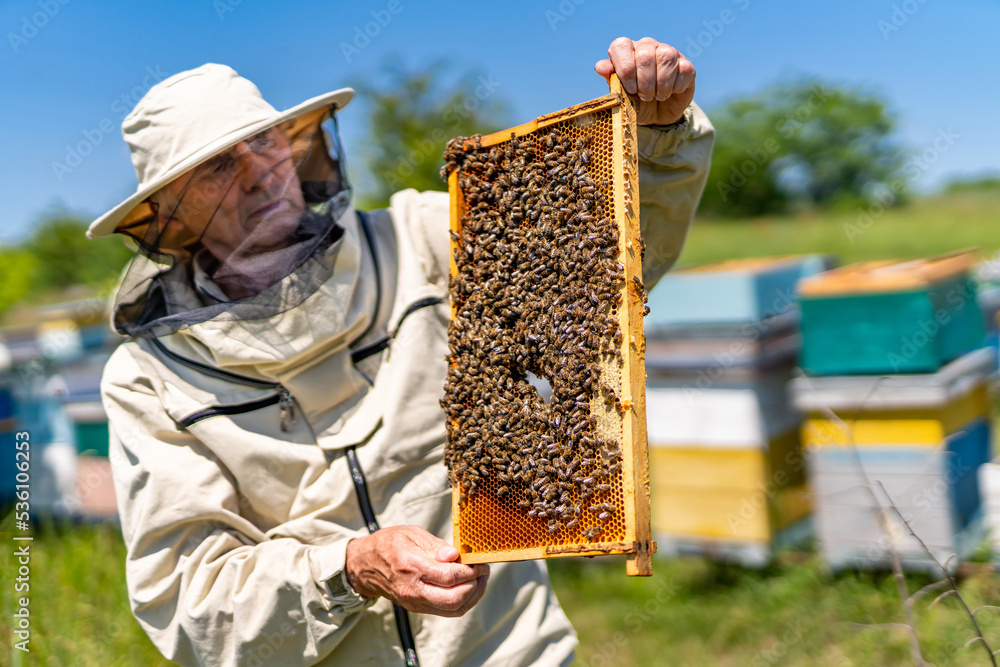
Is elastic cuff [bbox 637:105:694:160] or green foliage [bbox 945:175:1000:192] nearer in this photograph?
elastic cuff [bbox 637:105:694:160]

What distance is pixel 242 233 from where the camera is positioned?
8.39ft

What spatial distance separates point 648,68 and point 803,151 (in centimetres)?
3056

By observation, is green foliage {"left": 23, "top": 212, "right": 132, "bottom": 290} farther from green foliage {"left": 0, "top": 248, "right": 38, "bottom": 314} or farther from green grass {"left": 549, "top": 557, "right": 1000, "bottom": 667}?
green grass {"left": 549, "top": 557, "right": 1000, "bottom": 667}

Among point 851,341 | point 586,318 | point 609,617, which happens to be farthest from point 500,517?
point 609,617

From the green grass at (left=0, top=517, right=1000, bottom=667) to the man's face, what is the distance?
2.47 metres

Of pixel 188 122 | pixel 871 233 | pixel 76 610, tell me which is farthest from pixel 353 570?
pixel 871 233

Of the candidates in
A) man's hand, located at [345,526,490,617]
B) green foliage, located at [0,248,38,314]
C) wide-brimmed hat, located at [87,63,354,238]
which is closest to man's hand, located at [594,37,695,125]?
wide-brimmed hat, located at [87,63,354,238]

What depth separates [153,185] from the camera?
237cm

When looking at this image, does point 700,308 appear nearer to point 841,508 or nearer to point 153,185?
point 841,508

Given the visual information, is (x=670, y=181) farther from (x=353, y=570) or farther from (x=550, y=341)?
(x=353, y=570)

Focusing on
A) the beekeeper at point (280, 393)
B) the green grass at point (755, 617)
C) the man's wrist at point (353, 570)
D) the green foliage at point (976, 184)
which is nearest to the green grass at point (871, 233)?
the green foliage at point (976, 184)

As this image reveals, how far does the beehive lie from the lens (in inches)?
76.9

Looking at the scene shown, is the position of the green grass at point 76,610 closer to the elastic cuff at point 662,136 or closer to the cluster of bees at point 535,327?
the cluster of bees at point 535,327

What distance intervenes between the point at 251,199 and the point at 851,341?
4125 millimetres
